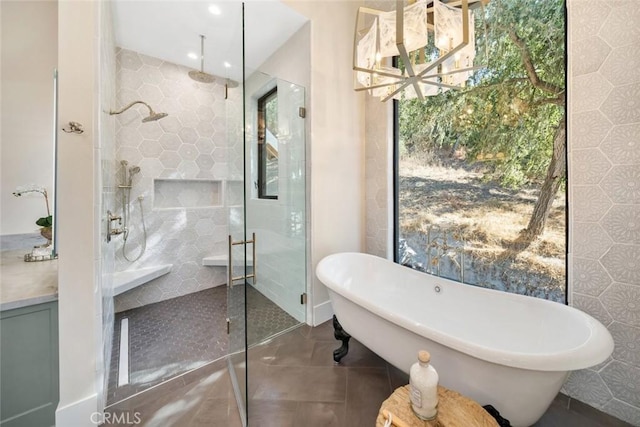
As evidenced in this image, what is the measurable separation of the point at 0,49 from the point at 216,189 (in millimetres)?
1997

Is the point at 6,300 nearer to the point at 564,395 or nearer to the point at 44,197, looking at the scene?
the point at 44,197

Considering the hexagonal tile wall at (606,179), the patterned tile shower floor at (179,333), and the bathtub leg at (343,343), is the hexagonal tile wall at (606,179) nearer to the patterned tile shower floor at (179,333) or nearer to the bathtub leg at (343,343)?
the bathtub leg at (343,343)

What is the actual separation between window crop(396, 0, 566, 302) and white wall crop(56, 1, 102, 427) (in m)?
2.26

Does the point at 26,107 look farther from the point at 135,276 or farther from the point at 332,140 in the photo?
the point at 332,140

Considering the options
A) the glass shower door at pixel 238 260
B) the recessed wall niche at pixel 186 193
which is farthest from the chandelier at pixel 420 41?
the recessed wall niche at pixel 186 193

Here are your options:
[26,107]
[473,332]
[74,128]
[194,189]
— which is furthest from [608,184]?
[194,189]

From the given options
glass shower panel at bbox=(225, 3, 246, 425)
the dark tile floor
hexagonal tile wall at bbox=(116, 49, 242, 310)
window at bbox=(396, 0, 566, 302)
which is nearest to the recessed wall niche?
hexagonal tile wall at bbox=(116, 49, 242, 310)

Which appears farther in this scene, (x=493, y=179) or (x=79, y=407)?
(x=493, y=179)

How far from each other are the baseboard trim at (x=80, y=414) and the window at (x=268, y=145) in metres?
1.82

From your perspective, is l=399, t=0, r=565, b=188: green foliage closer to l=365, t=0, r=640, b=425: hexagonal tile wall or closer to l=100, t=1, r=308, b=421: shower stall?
l=365, t=0, r=640, b=425: hexagonal tile wall

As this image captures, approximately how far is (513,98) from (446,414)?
2.02 meters

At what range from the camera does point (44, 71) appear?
4.91ft

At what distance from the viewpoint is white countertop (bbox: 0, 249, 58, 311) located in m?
1.08

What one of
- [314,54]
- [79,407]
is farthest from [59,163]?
[314,54]
